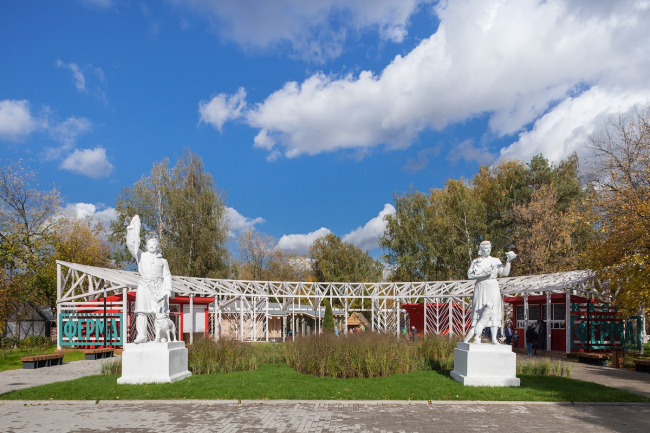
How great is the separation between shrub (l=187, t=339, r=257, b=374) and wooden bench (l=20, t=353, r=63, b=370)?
579 centimetres

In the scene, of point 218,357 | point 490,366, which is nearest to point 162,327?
point 218,357

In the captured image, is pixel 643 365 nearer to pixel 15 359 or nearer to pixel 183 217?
pixel 15 359

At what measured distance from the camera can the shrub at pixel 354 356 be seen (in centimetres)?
1260

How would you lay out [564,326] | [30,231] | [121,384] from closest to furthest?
[121,384]
[564,326]
[30,231]

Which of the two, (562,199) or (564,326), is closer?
(564,326)

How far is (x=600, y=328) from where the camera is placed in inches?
813

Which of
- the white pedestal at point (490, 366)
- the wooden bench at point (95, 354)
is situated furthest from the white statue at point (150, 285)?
the wooden bench at point (95, 354)

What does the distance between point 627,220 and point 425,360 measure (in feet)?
25.8

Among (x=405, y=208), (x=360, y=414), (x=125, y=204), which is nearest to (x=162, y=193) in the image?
(x=125, y=204)

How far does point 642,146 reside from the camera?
18750 millimetres

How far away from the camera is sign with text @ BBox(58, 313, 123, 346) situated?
2305cm

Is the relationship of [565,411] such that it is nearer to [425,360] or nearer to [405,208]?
[425,360]

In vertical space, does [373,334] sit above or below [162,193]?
below

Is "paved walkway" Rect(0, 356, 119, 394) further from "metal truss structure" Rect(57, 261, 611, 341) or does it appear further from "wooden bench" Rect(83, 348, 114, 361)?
"metal truss structure" Rect(57, 261, 611, 341)
